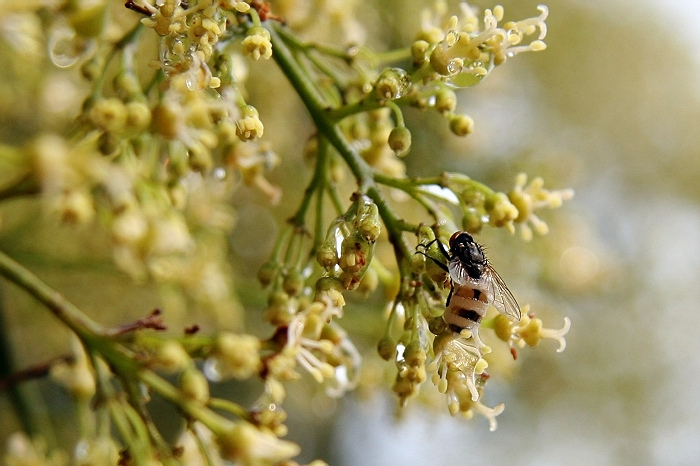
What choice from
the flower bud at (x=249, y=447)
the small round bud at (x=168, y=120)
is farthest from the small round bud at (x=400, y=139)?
the flower bud at (x=249, y=447)

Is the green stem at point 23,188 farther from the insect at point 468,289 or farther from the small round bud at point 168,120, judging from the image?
the insect at point 468,289

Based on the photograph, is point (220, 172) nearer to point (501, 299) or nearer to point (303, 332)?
point (303, 332)

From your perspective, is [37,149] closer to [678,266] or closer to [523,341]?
[523,341]

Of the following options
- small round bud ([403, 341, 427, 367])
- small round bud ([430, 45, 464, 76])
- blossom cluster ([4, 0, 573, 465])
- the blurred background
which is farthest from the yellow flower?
the blurred background

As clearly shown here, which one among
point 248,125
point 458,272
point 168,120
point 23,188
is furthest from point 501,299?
point 23,188

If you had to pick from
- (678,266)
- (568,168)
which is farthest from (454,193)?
(678,266)

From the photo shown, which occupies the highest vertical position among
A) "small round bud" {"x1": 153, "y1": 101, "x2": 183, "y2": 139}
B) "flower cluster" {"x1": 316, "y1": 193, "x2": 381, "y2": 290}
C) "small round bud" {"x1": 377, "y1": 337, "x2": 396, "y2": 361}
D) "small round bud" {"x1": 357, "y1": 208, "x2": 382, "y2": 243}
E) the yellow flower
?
the yellow flower

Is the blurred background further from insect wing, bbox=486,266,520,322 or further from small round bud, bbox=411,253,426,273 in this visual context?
small round bud, bbox=411,253,426,273
